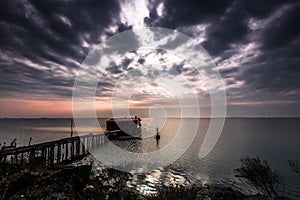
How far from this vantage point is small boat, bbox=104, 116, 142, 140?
6788 centimetres

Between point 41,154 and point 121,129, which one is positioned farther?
point 121,129

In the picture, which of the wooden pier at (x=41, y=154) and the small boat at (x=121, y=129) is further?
the small boat at (x=121, y=129)

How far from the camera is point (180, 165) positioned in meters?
35.0

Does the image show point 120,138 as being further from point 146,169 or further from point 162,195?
point 162,195

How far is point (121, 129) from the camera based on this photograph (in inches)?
2997

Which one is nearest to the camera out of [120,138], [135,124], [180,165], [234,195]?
[234,195]

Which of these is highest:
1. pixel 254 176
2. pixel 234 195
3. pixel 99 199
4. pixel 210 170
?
pixel 99 199

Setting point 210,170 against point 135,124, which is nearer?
point 210,170

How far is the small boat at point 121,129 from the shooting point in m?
67.9

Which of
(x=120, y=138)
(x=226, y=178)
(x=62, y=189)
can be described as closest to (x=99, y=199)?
(x=62, y=189)

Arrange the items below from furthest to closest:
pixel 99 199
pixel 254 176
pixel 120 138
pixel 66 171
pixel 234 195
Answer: pixel 120 138
pixel 234 195
pixel 254 176
pixel 66 171
pixel 99 199

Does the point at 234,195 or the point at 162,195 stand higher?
the point at 162,195

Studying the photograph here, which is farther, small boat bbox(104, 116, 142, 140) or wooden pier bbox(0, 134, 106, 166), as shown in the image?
small boat bbox(104, 116, 142, 140)

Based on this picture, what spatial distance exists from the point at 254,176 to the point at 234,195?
3.47 metres
